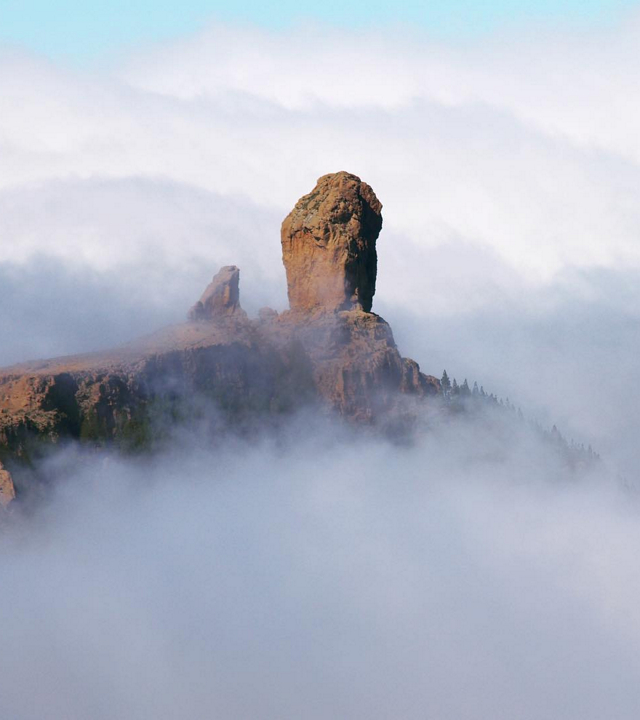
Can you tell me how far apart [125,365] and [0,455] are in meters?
19.6

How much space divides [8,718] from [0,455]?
120ft

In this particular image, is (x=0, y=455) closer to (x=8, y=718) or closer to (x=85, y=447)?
(x=85, y=447)

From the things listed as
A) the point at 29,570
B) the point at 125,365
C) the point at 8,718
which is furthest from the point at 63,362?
the point at 8,718

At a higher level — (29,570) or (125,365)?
(125,365)

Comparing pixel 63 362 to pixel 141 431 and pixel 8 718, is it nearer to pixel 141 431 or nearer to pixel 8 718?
pixel 141 431

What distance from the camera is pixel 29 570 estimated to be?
196 meters

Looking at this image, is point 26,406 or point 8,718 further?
point 8,718

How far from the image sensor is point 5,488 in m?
180

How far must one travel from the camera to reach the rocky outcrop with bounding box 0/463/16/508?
180 metres

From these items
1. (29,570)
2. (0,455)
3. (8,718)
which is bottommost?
(8,718)

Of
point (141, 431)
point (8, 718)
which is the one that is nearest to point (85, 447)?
point (141, 431)

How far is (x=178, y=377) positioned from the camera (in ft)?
648

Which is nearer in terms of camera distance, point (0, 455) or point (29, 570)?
point (0, 455)

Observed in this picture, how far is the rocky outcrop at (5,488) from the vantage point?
17975 cm
